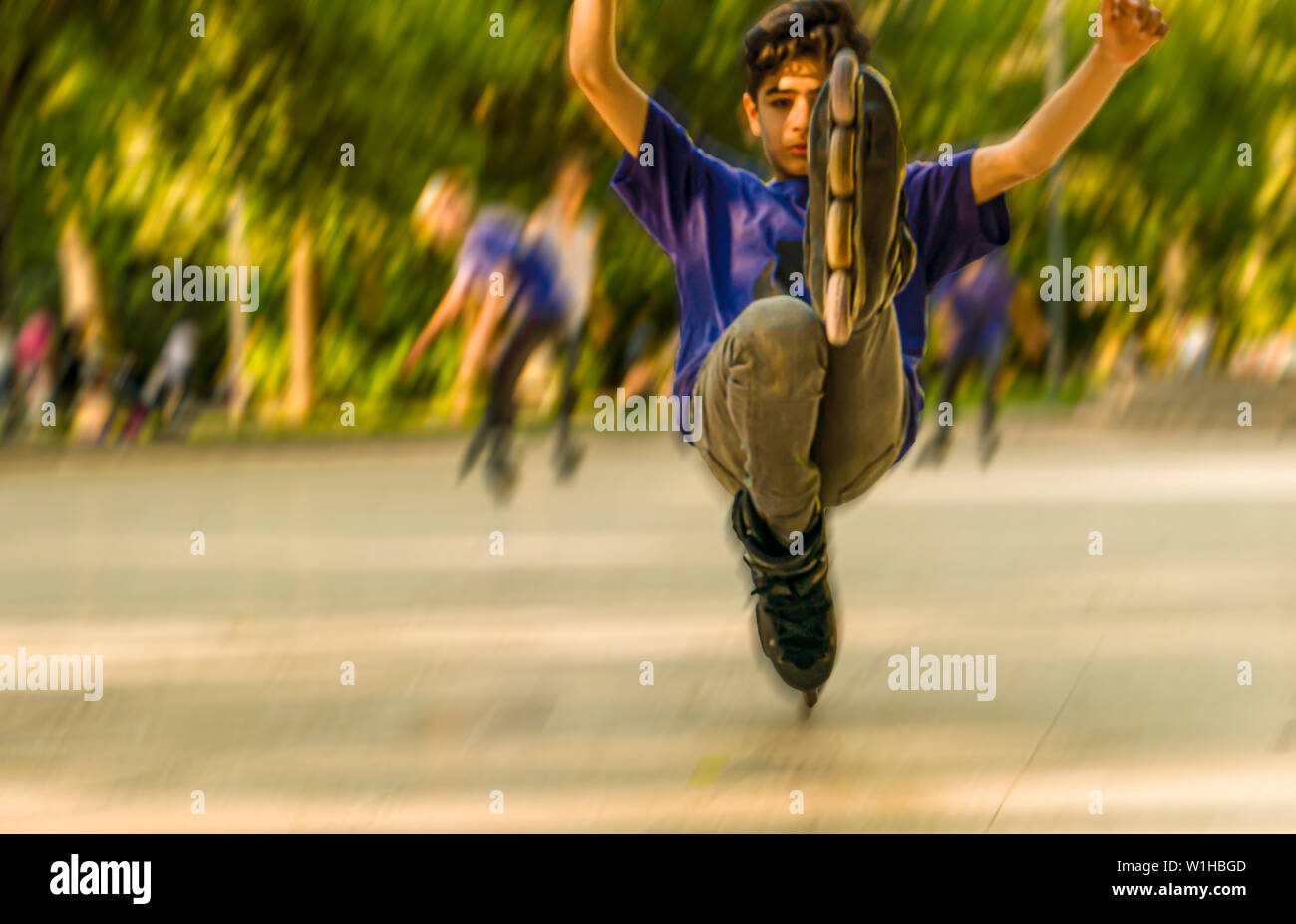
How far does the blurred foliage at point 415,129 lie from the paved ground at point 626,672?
5.69m

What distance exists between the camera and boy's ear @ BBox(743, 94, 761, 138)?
5062 millimetres

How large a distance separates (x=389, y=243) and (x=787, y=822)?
1616 centimetres

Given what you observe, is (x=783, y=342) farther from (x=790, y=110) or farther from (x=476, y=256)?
(x=476, y=256)

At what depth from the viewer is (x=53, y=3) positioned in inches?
607

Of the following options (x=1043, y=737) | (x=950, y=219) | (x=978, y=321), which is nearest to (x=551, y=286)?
(x=978, y=321)

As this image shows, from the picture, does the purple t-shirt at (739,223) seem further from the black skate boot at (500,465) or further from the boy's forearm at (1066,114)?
the black skate boot at (500,465)

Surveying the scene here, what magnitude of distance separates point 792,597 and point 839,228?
1.01 metres

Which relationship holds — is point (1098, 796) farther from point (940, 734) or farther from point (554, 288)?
point (554, 288)

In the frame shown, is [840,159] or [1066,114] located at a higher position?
[1066,114]

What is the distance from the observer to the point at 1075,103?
14.9ft

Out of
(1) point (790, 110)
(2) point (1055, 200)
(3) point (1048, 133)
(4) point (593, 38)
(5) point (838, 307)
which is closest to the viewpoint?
(5) point (838, 307)

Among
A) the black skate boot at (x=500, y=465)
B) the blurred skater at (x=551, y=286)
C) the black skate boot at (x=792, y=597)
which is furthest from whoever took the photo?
the black skate boot at (x=500, y=465)

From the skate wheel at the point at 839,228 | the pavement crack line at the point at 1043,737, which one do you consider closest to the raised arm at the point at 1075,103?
the skate wheel at the point at 839,228

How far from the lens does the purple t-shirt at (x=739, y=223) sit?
15.8 feet
